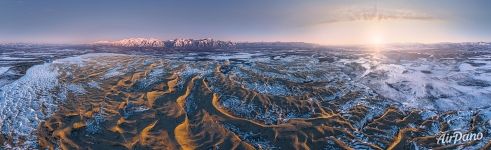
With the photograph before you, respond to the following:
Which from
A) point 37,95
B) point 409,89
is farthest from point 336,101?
point 37,95

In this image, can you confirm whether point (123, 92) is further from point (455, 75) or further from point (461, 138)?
point (455, 75)

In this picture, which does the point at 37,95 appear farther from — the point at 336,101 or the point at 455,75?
the point at 455,75

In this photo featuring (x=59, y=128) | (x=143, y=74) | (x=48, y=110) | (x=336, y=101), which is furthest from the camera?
(x=143, y=74)

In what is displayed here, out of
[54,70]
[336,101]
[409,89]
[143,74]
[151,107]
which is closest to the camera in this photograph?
[151,107]

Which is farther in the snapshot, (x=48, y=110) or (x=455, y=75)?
(x=455, y=75)

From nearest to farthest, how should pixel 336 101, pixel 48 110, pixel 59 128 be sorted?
pixel 59 128
pixel 48 110
pixel 336 101

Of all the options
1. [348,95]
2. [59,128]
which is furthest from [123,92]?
[348,95]
